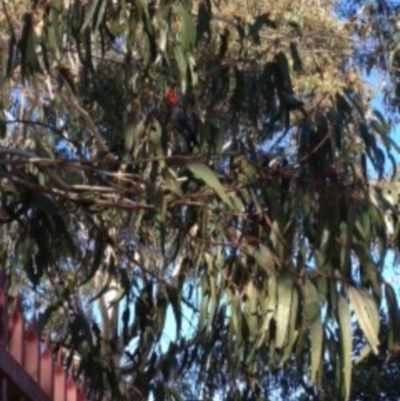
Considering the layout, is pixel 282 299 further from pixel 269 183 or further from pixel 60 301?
pixel 60 301

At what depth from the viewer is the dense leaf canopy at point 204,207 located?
577 centimetres

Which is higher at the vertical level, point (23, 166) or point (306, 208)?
point (23, 166)

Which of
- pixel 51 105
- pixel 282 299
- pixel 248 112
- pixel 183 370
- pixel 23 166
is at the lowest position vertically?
pixel 282 299

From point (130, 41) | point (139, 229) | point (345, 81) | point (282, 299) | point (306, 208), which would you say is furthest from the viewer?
point (345, 81)

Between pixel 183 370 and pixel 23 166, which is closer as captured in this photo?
pixel 23 166

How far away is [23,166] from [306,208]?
1.46m

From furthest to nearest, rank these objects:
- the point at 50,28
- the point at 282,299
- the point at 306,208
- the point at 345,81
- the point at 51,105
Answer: the point at 345,81, the point at 51,105, the point at 50,28, the point at 306,208, the point at 282,299

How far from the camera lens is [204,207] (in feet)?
20.2

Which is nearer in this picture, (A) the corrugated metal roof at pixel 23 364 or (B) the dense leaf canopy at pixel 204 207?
(A) the corrugated metal roof at pixel 23 364

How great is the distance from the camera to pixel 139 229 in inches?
300

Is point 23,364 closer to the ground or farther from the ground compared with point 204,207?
closer to the ground

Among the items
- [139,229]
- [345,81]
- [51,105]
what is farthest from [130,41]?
[345,81]

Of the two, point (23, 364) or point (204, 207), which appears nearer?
point (23, 364)

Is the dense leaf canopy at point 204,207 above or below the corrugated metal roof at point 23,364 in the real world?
above
